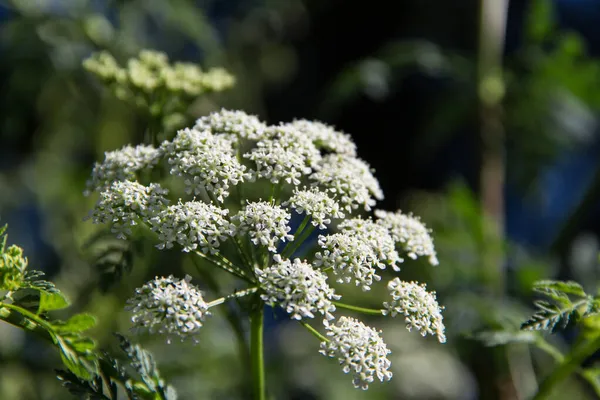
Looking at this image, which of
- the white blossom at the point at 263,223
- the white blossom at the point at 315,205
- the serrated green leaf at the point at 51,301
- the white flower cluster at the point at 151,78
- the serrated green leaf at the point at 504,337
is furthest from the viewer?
the white flower cluster at the point at 151,78

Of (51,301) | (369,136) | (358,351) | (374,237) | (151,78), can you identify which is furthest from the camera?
(369,136)

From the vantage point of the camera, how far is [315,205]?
6.30ft

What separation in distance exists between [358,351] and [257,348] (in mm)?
298

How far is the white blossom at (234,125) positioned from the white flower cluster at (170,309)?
53 centimetres

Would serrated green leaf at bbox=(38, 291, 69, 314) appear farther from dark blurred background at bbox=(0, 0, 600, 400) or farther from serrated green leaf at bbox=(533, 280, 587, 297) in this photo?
serrated green leaf at bbox=(533, 280, 587, 297)

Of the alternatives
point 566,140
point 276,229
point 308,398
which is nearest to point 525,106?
point 566,140

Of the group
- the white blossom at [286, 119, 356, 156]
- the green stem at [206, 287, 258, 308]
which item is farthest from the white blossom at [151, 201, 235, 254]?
the white blossom at [286, 119, 356, 156]

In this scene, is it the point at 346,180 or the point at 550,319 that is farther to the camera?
the point at 346,180

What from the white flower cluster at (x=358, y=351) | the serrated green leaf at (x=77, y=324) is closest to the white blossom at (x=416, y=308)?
the white flower cluster at (x=358, y=351)

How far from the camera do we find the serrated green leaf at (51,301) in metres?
1.54

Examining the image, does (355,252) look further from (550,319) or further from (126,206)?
(126,206)

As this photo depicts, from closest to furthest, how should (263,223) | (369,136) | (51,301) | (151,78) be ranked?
1. (51,301)
2. (263,223)
3. (151,78)
4. (369,136)

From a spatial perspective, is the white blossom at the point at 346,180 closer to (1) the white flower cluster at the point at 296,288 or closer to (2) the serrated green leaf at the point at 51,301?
(1) the white flower cluster at the point at 296,288

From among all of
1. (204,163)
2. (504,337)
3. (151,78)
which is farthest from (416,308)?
(151,78)
